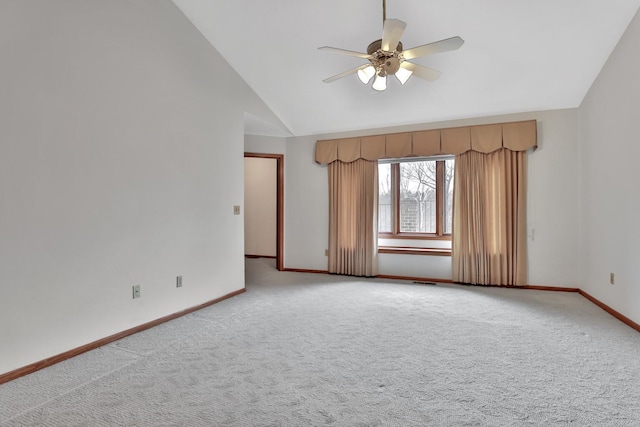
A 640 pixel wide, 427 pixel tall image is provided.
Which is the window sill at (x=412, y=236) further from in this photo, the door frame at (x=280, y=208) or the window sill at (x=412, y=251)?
the door frame at (x=280, y=208)

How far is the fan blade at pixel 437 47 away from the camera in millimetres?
2389

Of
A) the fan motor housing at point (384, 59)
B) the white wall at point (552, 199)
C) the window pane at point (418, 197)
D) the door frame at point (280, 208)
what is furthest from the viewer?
the door frame at point (280, 208)

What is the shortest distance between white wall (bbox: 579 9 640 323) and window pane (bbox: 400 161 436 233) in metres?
1.88

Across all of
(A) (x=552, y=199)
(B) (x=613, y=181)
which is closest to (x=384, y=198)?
(A) (x=552, y=199)

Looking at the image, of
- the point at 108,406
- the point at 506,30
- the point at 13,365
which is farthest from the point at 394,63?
the point at 13,365

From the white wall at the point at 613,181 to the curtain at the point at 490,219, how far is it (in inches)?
27.3

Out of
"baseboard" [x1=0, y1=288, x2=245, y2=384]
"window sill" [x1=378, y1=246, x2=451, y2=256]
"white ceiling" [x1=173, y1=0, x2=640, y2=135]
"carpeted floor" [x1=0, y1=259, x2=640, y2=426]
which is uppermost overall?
"white ceiling" [x1=173, y1=0, x2=640, y2=135]

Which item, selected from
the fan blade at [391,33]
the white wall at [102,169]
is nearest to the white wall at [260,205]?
the white wall at [102,169]

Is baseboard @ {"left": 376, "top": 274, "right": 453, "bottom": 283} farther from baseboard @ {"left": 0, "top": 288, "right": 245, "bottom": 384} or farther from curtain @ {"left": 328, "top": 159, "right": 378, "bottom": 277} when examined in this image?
baseboard @ {"left": 0, "top": 288, "right": 245, "bottom": 384}

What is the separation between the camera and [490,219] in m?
4.63

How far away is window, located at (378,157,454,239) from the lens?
17.0 feet

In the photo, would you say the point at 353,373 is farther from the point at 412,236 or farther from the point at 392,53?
the point at 412,236

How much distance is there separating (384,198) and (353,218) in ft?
2.10

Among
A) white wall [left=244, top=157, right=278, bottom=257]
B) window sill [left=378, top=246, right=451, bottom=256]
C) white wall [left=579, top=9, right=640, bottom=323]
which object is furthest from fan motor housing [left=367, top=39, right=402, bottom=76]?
white wall [left=244, top=157, right=278, bottom=257]
